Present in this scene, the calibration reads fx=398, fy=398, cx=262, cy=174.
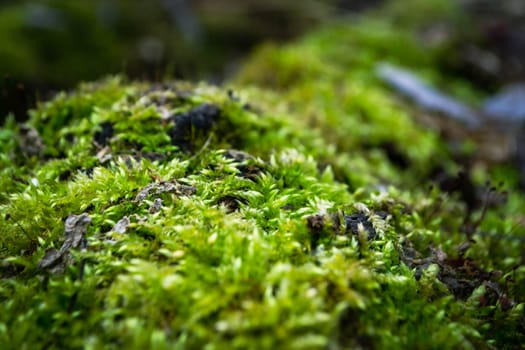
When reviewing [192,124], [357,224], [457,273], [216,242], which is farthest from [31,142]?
[457,273]

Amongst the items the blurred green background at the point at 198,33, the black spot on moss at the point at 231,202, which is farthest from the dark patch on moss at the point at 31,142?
the blurred green background at the point at 198,33

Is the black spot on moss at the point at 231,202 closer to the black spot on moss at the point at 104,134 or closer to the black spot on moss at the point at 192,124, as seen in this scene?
the black spot on moss at the point at 192,124

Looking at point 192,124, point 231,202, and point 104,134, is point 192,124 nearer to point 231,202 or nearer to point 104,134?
point 104,134

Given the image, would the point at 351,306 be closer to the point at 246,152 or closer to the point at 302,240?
the point at 302,240

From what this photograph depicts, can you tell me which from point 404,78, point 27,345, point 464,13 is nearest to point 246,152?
point 27,345

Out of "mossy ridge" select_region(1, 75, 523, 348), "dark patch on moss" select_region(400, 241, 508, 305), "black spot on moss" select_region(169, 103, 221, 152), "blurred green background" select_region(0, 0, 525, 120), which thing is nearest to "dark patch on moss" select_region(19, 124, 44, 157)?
"mossy ridge" select_region(1, 75, 523, 348)

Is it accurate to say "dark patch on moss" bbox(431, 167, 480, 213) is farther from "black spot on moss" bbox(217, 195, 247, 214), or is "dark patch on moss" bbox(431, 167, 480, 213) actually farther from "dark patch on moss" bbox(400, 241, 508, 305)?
"black spot on moss" bbox(217, 195, 247, 214)
